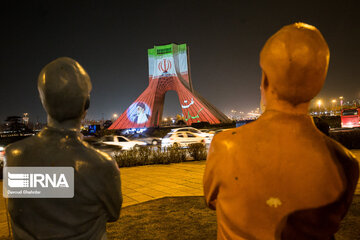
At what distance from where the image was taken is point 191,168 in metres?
8.98

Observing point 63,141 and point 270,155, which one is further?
point 63,141

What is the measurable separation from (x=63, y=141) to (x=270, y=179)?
3.08ft

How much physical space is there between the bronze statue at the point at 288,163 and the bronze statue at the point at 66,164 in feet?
1.84

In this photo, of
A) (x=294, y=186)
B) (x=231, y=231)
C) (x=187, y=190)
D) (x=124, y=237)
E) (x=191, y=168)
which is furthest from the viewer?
(x=191, y=168)

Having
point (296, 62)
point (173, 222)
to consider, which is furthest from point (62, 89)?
point (173, 222)

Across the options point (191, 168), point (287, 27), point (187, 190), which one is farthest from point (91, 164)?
point (191, 168)

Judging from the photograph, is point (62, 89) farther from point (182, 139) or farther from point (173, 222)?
point (182, 139)

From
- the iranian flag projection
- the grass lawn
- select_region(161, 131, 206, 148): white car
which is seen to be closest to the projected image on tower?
the iranian flag projection

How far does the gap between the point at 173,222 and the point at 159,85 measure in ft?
107

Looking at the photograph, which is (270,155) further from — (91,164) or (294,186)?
(91,164)

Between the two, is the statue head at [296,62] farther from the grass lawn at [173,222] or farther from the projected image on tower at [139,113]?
the projected image on tower at [139,113]

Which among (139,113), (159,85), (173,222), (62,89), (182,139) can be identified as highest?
(159,85)

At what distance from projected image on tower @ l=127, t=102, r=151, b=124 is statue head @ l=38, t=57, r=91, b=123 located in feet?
110

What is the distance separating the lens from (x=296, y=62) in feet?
3.36
